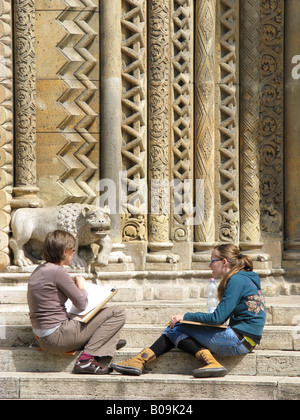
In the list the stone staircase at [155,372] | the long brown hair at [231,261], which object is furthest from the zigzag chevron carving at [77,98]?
the long brown hair at [231,261]

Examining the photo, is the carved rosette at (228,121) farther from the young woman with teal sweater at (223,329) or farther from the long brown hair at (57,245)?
the long brown hair at (57,245)

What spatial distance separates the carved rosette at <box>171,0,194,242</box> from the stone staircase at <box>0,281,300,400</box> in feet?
4.75

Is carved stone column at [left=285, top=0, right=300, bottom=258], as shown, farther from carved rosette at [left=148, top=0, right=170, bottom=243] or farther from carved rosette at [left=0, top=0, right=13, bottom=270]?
carved rosette at [left=0, top=0, right=13, bottom=270]

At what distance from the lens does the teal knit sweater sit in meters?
5.56

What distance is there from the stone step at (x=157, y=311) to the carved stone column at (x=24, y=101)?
1201mm

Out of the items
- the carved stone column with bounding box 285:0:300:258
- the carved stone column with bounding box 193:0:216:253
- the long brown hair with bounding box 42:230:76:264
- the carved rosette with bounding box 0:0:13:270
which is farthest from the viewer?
the carved stone column with bounding box 285:0:300:258

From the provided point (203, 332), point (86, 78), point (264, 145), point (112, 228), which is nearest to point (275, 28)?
point (264, 145)

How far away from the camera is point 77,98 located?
745cm

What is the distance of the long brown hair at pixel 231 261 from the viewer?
18.6ft

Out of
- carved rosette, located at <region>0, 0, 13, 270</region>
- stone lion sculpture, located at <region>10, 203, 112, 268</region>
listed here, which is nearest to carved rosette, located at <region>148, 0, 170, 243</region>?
stone lion sculpture, located at <region>10, 203, 112, 268</region>

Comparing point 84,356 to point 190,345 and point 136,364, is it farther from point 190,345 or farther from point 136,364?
point 190,345

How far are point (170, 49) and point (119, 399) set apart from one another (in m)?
3.56

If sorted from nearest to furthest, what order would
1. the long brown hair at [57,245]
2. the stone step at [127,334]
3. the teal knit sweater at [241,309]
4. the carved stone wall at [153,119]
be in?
the teal knit sweater at [241,309]
the long brown hair at [57,245]
the stone step at [127,334]
the carved stone wall at [153,119]

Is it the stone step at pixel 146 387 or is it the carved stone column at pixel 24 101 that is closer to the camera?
the stone step at pixel 146 387
